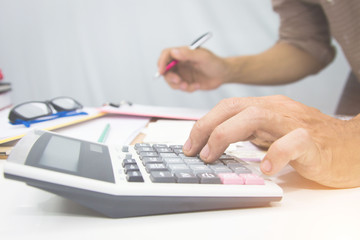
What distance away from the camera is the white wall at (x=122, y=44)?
136 cm

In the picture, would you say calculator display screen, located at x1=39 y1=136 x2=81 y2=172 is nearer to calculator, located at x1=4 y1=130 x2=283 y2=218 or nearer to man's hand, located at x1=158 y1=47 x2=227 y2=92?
calculator, located at x1=4 y1=130 x2=283 y2=218

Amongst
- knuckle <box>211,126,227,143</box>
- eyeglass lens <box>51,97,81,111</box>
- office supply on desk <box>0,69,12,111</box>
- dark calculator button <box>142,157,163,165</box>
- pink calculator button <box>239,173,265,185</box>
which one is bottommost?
pink calculator button <box>239,173,265,185</box>

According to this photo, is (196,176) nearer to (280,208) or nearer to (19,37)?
(280,208)

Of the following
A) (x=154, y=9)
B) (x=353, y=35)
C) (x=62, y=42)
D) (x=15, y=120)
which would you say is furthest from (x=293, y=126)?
(x=62, y=42)

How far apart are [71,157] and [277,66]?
3.13 ft

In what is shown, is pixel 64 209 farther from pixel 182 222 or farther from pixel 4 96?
pixel 4 96

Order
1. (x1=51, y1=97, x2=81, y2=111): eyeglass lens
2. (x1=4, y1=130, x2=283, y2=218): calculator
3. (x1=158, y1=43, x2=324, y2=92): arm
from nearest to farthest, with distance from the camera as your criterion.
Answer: (x1=4, y1=130, x2=283, y2=218): calculator → (x1=51, y1=97, x2=81, y2=111): eyeglass lens → (x1=158, y1=43, x2=324, y2=92): arm

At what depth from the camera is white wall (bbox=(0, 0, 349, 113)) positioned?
136 centimetres

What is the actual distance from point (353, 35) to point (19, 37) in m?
1.35

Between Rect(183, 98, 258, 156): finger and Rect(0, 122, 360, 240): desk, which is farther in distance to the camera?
Rect(183, 98, 258, 156): finger

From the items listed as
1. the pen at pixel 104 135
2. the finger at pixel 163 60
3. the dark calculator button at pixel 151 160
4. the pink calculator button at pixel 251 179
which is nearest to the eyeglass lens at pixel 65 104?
the pen at pixel 104 135

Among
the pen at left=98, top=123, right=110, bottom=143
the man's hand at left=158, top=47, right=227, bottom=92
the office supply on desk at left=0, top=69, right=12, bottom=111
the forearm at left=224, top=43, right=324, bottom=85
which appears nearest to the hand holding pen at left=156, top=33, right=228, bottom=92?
the man's hand at left=158, top=47, right=227, bottom=92

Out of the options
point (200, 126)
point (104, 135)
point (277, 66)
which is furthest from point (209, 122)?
point (277, 66)

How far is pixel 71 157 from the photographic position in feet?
1.09
